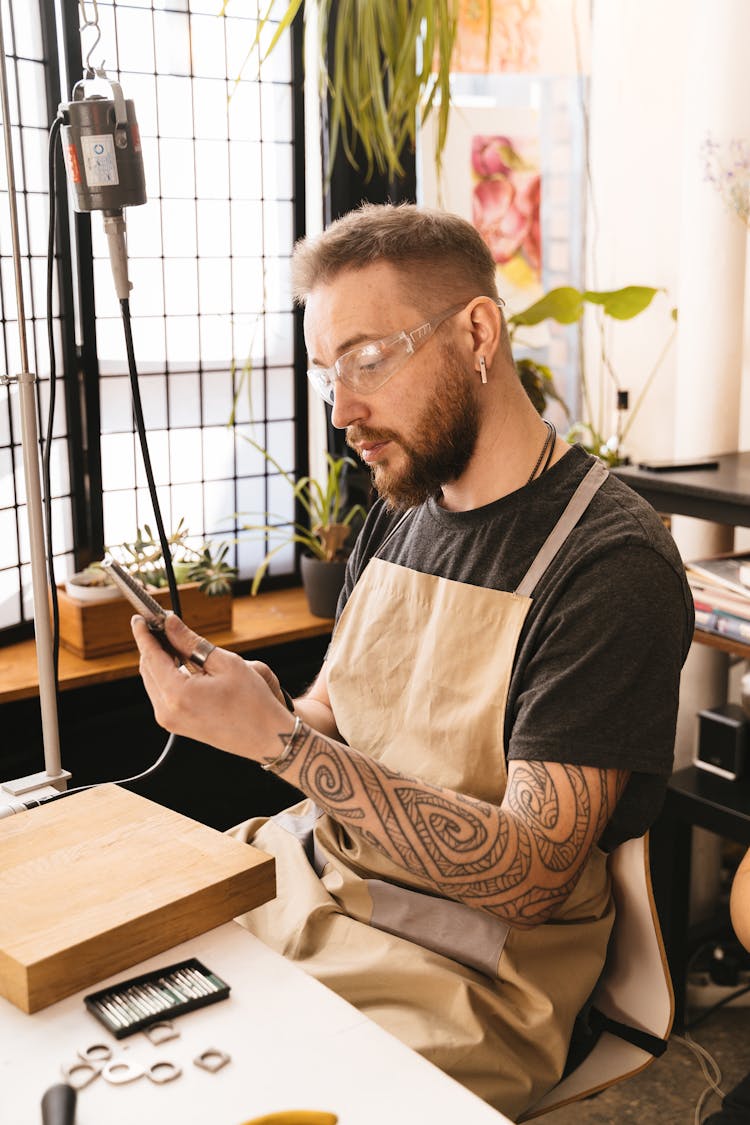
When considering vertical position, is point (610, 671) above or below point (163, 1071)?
above

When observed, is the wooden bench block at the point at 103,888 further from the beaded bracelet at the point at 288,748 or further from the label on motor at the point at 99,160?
the label on motor at the point at 99,160

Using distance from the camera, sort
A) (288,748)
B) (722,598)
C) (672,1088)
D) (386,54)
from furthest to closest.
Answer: (386,54)
(672,1088)
(722,598)
(288,748)

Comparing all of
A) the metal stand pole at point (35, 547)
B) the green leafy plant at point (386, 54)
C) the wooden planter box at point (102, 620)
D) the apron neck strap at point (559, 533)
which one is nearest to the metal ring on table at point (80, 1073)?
the metal stand pole at point (35, 547)

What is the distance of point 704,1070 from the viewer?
2381mm

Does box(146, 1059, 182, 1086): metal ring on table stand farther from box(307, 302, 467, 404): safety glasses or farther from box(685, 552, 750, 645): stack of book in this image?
box(685, 552, 750, 645): stack of book

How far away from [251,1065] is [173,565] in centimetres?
191

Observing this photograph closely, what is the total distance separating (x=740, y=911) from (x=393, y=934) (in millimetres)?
457

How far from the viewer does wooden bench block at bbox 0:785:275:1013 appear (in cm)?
106

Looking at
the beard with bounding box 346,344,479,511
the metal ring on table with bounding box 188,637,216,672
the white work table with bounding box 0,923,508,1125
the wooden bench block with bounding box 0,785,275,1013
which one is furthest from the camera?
the beard with bounding box 346,344,479,511

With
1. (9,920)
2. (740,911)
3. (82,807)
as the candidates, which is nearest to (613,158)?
(740,911)

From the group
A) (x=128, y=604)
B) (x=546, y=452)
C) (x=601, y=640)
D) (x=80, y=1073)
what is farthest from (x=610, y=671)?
(x=128, y=604)

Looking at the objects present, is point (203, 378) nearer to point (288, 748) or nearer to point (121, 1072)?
point (288, 748)

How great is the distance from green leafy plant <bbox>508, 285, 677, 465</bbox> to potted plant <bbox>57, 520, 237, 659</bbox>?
2.98 feet

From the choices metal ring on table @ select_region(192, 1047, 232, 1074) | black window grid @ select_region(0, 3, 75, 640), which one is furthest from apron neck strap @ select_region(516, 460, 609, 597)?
black window grid @ select_region(0, 3, 75, 640)
